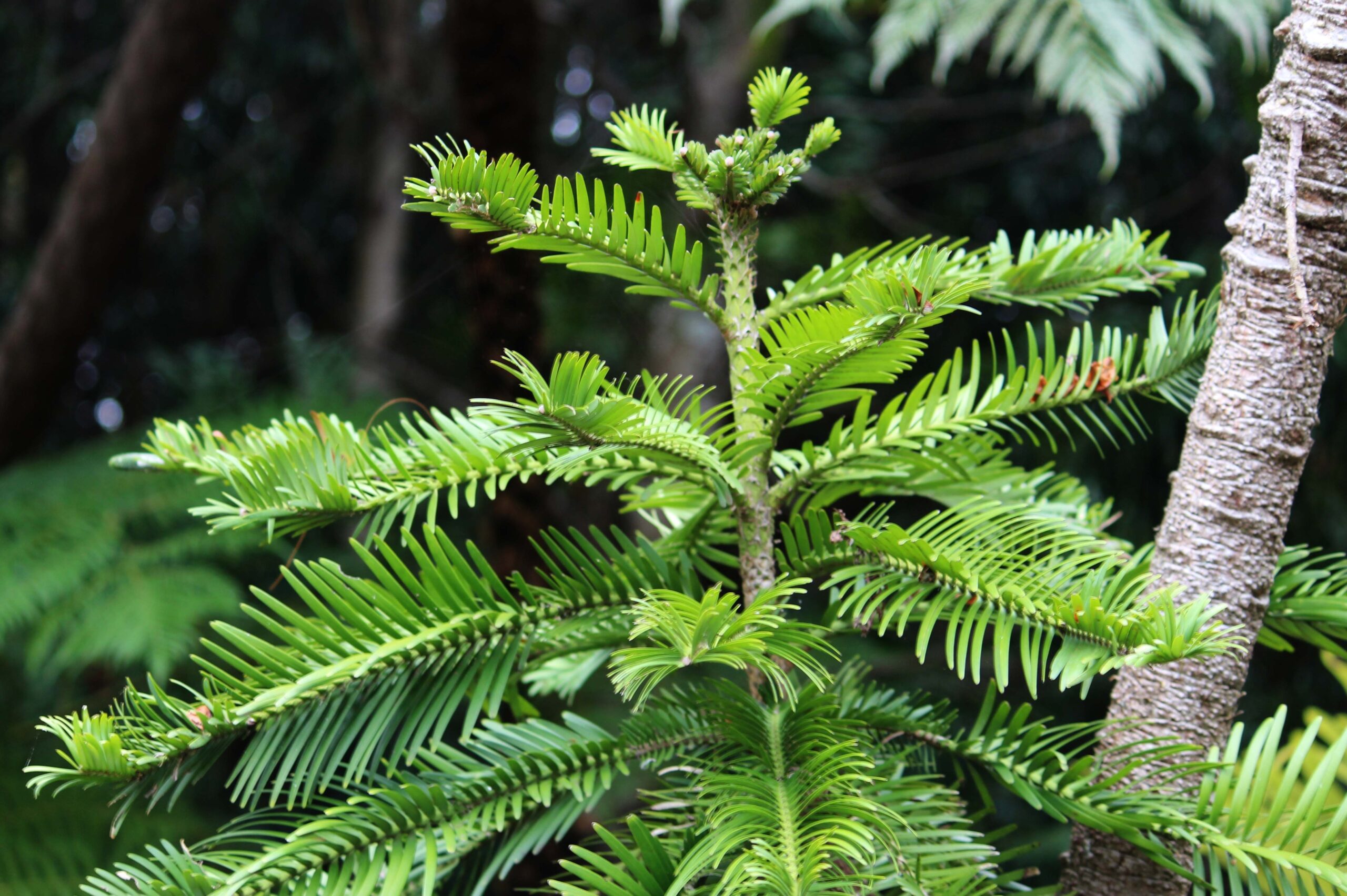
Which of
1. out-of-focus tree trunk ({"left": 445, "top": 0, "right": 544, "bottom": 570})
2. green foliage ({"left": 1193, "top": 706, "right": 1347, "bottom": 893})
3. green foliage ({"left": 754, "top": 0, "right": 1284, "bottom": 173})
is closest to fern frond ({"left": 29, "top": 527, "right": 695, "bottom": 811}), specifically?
green foliage ({"left": 1193, "top": 706, "right": 1347, "bottom": 893})

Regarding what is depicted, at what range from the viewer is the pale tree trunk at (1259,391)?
1.19 feet

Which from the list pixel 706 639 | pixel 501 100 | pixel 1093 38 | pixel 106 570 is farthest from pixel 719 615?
pixel 106 570

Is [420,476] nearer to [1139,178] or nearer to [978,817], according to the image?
[978,817]

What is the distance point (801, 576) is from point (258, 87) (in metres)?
3.10

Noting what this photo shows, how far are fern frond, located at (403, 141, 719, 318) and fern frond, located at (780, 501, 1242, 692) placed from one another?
12 cm

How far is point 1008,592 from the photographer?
1.00 feet

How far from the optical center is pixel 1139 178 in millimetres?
2156

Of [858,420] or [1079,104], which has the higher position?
[1079,104]

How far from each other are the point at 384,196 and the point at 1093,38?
6.15ft

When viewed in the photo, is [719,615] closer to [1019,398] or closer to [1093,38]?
[1019,398]

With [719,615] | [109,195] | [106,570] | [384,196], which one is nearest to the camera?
[719,615]

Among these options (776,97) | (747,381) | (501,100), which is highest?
(501,100)

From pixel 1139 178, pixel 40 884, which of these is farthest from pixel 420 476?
pixel 1139 178

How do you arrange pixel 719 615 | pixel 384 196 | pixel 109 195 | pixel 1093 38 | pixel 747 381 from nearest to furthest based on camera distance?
pixel 719 615, pixel 747 381, pixel 1093 38, pixel 109 195, pixel 384 196
